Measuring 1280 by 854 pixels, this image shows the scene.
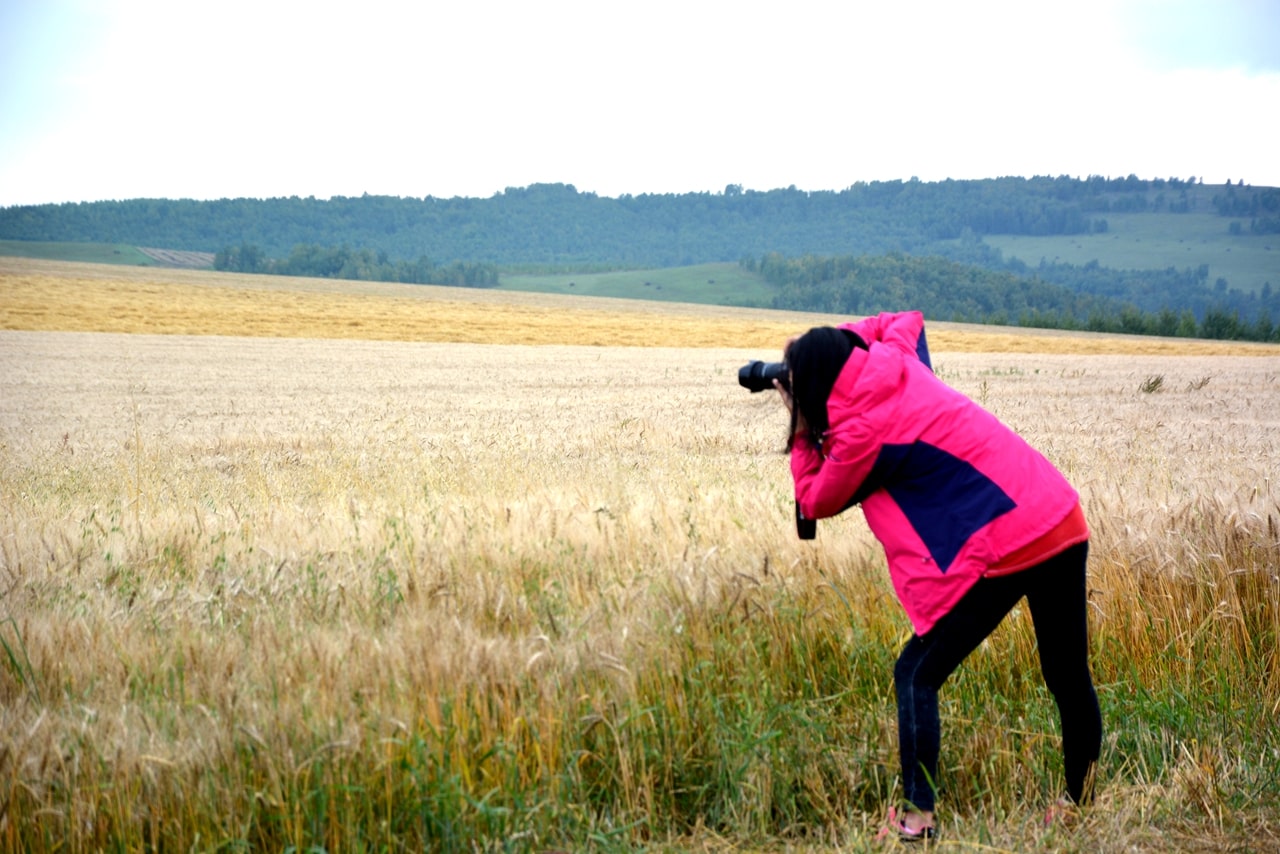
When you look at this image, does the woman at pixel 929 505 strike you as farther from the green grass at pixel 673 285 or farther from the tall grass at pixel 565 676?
the green grass at pixel 673 285

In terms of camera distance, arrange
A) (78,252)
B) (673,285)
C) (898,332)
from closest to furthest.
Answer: (898,332) < (78,252) < (673,285)

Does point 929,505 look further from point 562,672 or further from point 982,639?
point 562,672

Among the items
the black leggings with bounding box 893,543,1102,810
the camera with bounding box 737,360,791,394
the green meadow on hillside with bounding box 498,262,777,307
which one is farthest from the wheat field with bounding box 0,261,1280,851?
the green meadow on hillside with bounding box 498,262,777,307

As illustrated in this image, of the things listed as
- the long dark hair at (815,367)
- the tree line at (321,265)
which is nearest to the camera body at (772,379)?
the long dark hair at (815,367)

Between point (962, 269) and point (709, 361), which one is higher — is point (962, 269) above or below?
above

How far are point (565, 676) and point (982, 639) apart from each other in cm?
165

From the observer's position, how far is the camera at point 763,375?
12.0 feet

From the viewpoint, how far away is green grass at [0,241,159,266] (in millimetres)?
120438

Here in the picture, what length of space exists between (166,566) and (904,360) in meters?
4.19

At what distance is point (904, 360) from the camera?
3525 millimetres

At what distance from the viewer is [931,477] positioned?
344cm

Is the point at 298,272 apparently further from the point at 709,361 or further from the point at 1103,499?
the point at 1103,499

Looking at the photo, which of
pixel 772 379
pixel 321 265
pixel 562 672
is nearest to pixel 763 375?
pixel 772 379

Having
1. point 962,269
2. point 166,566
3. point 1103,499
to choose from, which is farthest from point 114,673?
point 962,269
